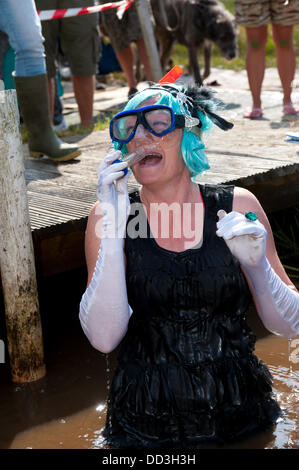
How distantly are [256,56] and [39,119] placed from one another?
2.32 metres

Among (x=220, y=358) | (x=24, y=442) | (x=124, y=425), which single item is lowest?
(x=24, y=442)

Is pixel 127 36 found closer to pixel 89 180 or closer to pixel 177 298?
pixel 89 180

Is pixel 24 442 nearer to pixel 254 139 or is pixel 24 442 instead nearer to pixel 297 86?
pixel 254 139

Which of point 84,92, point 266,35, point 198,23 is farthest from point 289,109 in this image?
point 198,23

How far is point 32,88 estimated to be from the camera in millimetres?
4277

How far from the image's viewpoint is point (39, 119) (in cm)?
435

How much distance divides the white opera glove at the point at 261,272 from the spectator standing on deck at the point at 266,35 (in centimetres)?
371

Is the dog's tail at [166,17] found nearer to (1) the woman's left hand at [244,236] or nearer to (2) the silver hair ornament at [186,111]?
(2) the silver hair ornament at [186,111]

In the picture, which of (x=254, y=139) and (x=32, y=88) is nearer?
(x=32, y=88)

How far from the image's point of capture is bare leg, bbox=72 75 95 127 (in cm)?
582
